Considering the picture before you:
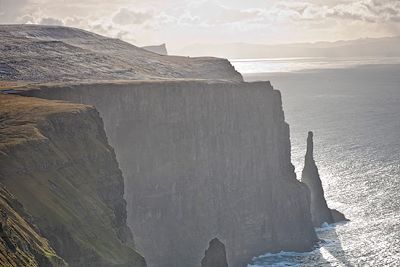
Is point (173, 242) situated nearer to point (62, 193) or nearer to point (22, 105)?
point (22, 105)

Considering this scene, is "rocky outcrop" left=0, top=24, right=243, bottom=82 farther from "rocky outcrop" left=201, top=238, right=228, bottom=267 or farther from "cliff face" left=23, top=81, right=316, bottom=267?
"rocky outcrop" left=201, top=238, right=228, bottom=267

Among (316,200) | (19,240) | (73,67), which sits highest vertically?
(73,67)

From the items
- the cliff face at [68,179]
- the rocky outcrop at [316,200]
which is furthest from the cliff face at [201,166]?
the cliff face at [68,179]

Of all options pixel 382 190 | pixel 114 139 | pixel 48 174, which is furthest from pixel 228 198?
pixel 48 174

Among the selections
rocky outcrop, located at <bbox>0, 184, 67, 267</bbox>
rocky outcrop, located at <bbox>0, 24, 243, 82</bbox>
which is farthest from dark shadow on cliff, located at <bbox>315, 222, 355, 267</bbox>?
rocky outcrop, located at <bbox>0, 184, 67, 267</bbox>

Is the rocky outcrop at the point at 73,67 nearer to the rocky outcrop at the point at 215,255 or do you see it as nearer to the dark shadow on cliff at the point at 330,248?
the dark shadow on cliff at the point at 330,248

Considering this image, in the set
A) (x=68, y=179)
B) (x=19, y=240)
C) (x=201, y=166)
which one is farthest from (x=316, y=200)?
(x=19, y=240)

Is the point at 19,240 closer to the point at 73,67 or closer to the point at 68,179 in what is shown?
the point at 68,179

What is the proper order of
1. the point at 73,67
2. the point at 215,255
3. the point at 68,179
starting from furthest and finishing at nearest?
the point at 73,67 < the point at 215,255 < the point at 68,179
